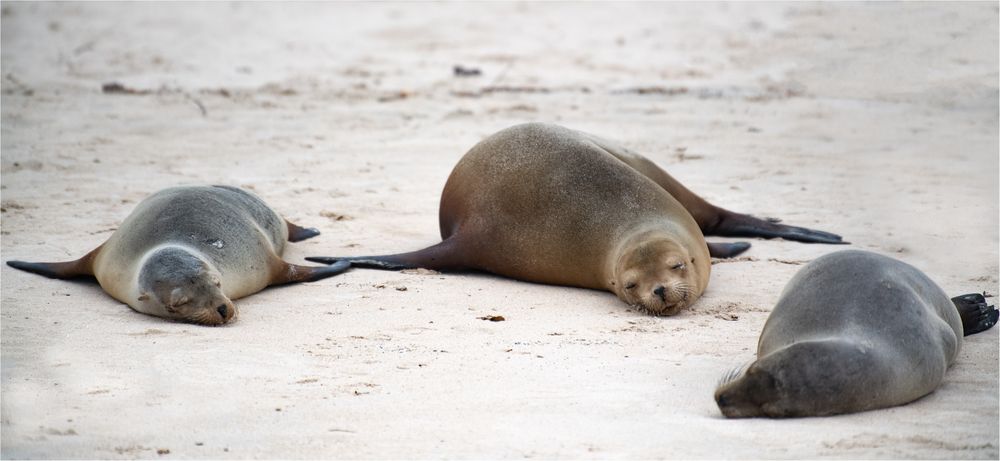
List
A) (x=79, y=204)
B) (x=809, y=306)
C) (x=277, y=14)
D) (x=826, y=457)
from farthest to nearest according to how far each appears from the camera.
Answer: (x=277, y=14) → (x=79, y=204) → (x=809, y=306) → (x=826, y=457)

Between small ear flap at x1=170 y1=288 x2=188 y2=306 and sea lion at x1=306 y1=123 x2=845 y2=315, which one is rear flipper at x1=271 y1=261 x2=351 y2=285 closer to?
sea lion at x1=306 y1=123 x2=845 y2=315

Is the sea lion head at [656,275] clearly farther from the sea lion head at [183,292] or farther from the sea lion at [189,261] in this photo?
the sea lion head at [183,292]

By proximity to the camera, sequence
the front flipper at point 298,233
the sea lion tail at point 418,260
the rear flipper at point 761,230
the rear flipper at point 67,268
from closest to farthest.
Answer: the rear flipper at point 67,268 < the sea lion tail at point 418,260 < the rear flipper at point 761,230 < the front flipper at point 298,233

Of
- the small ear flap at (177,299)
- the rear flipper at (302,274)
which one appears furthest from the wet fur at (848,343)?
the rear flipper at (302,274)

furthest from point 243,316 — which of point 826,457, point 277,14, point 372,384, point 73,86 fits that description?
point 277,14

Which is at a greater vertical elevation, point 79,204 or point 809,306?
point 809,306

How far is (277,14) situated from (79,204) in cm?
736

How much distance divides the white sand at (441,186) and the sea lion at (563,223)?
13cm

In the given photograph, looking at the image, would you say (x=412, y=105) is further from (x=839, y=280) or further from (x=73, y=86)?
(x=839, y=280)

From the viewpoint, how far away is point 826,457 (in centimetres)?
329

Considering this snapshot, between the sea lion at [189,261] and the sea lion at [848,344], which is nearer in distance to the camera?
the sea lion at [848,344]

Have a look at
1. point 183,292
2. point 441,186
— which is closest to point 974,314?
point 183,292

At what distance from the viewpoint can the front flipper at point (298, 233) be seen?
6523 mm

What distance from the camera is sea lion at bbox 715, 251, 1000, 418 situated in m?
3.63
